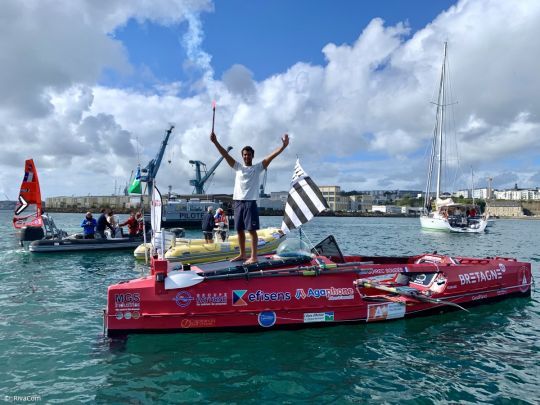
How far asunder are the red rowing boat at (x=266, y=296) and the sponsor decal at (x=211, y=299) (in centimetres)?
2

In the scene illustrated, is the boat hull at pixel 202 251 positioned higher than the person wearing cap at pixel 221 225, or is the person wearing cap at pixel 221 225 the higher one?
the person wearing cap at pixel 221 225

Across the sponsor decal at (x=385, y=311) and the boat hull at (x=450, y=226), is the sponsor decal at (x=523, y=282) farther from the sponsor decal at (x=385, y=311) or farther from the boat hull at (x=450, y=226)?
the boat hull at (x=450, y=226)

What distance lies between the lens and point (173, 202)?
58156 millimetres

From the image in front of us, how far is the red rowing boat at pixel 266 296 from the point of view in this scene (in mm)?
7109

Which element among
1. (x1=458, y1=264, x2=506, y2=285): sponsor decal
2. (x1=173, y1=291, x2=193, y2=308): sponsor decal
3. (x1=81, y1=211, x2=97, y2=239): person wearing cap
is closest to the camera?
(x1=173, y1=291, x2=193, y2=308): sponsor decal

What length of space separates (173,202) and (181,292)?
172 feet

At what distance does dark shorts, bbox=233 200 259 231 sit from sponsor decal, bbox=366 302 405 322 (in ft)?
9.75

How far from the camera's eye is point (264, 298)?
298 inches

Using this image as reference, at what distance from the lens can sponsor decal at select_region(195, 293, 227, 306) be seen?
7.29 m

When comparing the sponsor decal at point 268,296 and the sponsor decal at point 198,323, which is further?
the sponsor decal at point 268,296

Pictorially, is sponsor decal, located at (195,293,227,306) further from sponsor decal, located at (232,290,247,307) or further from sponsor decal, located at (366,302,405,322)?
sponsor decal, located at (366,302,405,322)

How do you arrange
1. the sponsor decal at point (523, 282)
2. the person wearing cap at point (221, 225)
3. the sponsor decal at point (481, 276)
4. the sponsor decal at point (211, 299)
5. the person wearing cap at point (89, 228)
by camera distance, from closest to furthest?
the sponsor decal at point (211, 299), the sponsor decal at point (481, 276), the sponsor decal at point (523, 282), the person wearing cap at point (221, 225), the person wearing cap at point (89, 228)

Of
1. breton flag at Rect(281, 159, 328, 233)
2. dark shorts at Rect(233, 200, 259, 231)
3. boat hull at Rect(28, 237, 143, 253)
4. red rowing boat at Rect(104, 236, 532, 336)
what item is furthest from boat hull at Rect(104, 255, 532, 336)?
boat hull at Rect(28, 237, 143, 253)

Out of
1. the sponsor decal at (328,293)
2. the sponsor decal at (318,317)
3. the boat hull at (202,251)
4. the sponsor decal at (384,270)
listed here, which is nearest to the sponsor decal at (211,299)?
the sponsor decal at (328,293)
